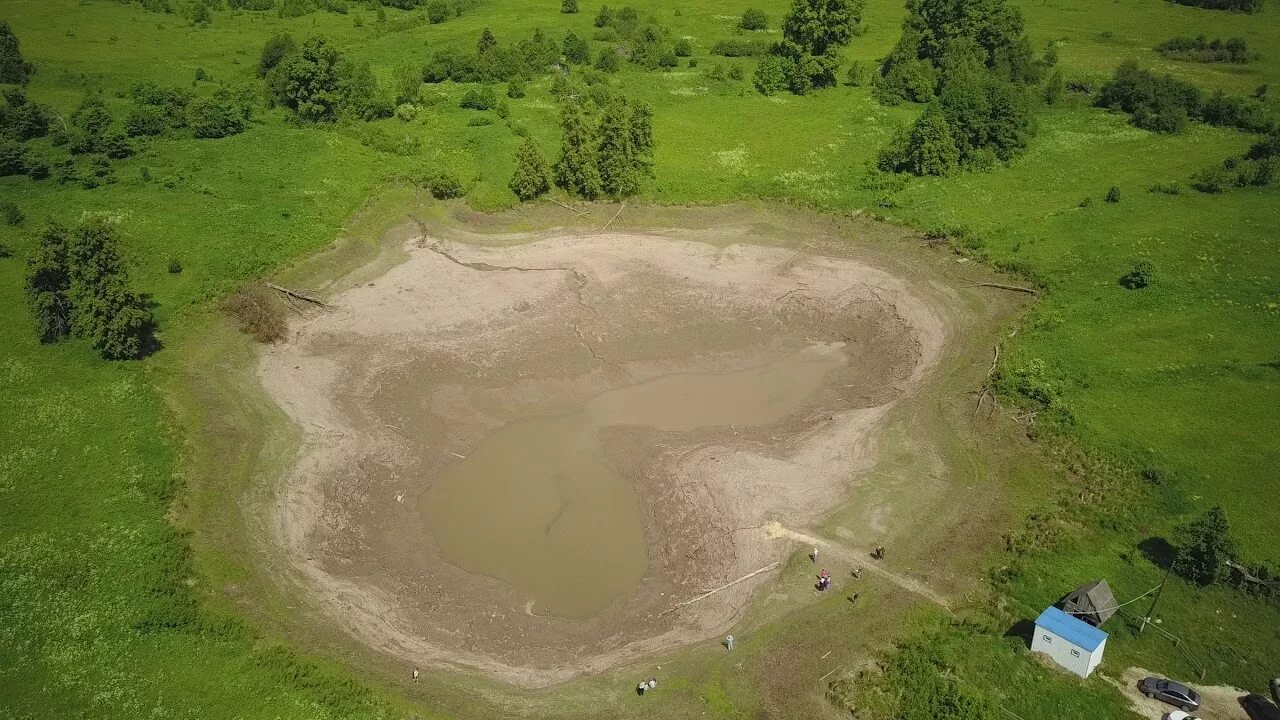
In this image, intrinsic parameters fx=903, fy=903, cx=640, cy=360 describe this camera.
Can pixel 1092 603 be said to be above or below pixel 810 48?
below

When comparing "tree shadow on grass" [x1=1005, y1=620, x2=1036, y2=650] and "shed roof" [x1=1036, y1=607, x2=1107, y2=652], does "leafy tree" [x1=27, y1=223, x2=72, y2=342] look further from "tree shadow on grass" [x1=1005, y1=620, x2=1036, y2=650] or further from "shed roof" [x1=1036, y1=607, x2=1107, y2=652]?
"shed roof" [x1=1036, y1=607, x2=1107, y2=652]

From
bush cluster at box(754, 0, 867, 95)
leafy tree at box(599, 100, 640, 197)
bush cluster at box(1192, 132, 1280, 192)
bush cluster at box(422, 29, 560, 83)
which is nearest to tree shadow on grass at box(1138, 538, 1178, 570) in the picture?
bush cluster at box(1192, 132, 1280, 192)

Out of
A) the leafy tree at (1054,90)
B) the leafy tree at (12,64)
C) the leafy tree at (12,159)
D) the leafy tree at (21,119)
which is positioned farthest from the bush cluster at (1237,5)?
the leafy tree at (12,64)

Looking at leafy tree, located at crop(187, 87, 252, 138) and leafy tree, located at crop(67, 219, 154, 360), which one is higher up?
leafy tree, located at crop(187, 87, 252, 138)

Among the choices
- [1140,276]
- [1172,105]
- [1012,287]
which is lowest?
[1012,287]

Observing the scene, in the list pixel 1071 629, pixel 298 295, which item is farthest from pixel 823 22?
pixel 1071 629

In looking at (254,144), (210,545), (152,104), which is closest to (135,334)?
(210,545)

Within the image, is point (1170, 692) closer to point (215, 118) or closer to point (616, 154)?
point (616, 154)
